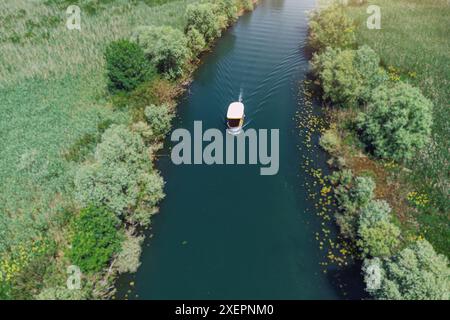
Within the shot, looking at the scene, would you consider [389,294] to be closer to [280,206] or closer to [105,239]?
[280,206]

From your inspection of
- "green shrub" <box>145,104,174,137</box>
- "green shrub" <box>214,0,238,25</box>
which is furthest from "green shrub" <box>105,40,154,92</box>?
"green shrub" <box>214,0,238,25</box>

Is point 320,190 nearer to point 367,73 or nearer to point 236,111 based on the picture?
point 236,111

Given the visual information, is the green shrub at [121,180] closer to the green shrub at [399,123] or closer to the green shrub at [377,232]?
the green shrub at [377,232]

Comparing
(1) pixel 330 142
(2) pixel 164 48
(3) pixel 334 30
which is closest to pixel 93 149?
(2) pixel 164 48

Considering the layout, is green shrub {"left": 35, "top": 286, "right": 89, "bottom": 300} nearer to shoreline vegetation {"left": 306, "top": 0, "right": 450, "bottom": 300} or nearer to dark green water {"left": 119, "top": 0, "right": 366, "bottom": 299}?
dark green water {"left": 119, "top": 0, "right": 366, "bottom": 299}
